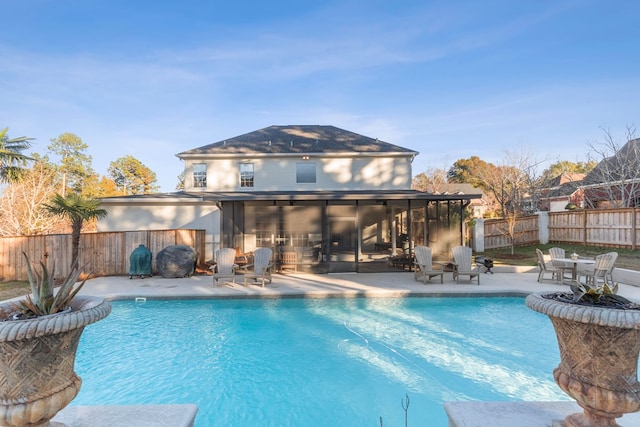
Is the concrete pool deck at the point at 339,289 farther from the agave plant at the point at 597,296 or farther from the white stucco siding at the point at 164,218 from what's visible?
the white stucco siding at the point at 164,218

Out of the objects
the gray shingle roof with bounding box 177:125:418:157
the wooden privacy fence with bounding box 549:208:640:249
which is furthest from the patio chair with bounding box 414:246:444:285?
the wooden privacy fence with bounding box 549:208:640:249

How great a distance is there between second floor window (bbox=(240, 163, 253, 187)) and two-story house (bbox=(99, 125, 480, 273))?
51mm

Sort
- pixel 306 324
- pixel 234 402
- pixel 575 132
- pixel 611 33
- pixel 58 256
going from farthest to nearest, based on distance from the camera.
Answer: pixel 575 132 → pixel 611 33 → pixel 58 256 → pixel 306 324 → pixel 234 402

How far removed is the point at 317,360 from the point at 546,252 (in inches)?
578

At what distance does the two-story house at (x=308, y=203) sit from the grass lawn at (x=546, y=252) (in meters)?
3.46

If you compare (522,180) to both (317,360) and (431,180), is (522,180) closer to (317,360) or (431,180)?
(431,180)

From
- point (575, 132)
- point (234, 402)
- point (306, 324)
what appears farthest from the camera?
point (575, 132)

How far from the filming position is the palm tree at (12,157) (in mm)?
13781

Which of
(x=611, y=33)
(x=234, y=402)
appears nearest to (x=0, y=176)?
(x=234, y=402)

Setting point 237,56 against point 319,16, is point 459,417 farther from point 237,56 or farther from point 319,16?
point 237,56

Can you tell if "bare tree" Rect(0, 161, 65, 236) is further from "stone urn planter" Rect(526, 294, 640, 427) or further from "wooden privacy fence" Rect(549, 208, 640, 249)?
"wooden privacy fence" Rect(549, 208, 640, 249)

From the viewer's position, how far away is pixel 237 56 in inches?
567

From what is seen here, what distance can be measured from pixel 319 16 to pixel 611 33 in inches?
491

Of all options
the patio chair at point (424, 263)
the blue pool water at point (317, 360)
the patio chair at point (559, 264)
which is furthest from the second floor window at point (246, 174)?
the patio chair at point (559, 264)
